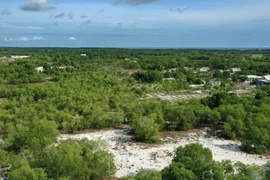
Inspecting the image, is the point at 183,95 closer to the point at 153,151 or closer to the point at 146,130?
the point at 146,130

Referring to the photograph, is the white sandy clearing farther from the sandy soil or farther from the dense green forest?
the sandy soil

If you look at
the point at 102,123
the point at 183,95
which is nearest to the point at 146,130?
the point at 102,123

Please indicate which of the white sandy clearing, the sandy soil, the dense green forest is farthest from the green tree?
the sandy soil

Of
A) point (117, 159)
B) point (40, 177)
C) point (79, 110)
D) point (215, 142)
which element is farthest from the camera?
point (79, 110)

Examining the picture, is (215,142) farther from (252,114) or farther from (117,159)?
(117,159)

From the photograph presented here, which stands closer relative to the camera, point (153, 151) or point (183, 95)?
point (153, 151)

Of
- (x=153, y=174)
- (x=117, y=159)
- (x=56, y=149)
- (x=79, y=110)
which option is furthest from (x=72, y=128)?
(x=153, y=174)

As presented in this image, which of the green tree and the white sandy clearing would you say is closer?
the white sandy clearing

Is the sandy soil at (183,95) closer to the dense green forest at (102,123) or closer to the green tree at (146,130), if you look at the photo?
the dense green forest at (102,123)

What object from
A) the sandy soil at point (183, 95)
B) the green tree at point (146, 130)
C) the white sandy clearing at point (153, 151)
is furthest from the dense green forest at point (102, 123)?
the sandy soil at point (183, 95)
